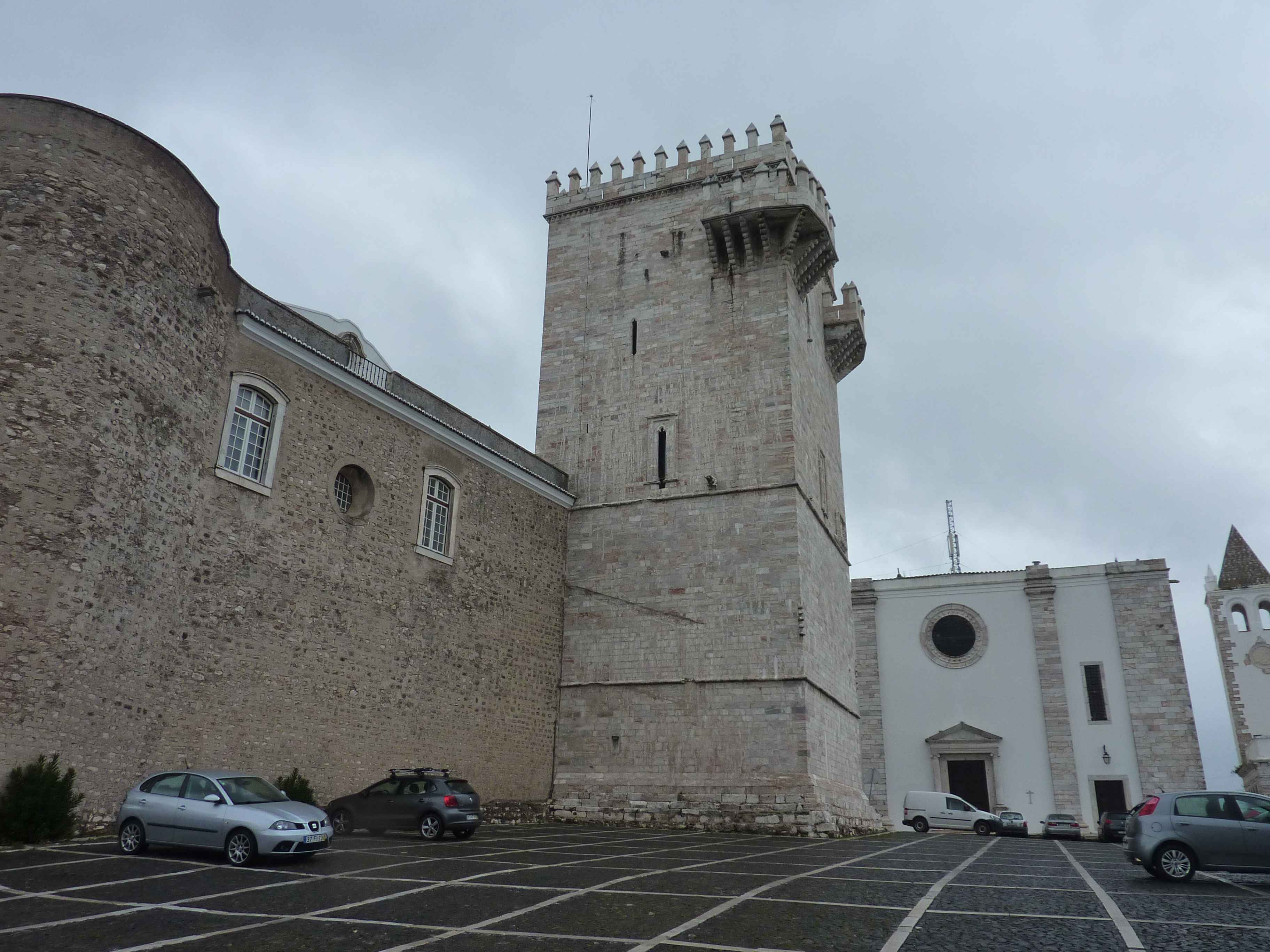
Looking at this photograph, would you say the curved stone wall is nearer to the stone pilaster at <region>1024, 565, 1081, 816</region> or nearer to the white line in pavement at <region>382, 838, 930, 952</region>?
the white line in pavement at <region>382, 838, 930, 952</region>

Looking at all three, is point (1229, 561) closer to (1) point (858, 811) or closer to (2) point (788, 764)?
(1) point (858, 811)

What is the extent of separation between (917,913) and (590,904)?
2.57 m

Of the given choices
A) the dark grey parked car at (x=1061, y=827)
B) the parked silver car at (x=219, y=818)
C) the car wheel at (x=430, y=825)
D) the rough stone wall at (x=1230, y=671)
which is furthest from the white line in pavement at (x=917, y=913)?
Answer: the rough stone wall at (x=1230, y=671)

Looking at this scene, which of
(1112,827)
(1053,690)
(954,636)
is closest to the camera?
(1112,827)

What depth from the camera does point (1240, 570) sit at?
1444 inches

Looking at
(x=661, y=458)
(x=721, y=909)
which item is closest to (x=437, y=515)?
(x=661, y=458)

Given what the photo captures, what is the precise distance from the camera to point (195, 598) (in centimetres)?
1264

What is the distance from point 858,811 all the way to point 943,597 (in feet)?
41.1

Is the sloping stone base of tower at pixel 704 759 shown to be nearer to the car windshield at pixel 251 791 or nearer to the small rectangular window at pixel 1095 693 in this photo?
the car windshield at pixel 251 791

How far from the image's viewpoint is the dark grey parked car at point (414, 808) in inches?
527

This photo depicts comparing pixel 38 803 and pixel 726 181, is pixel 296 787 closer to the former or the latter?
pixel 38 803

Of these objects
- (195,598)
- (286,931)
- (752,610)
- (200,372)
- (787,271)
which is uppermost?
(787,271)

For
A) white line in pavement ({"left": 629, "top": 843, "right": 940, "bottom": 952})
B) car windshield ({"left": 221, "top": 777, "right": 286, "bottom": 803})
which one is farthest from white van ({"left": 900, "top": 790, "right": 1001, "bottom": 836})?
car windshield ({"left": 221, "top": 777, "right": 286, "bottom": 803})

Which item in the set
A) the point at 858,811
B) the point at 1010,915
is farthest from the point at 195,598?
the point at 858,811
